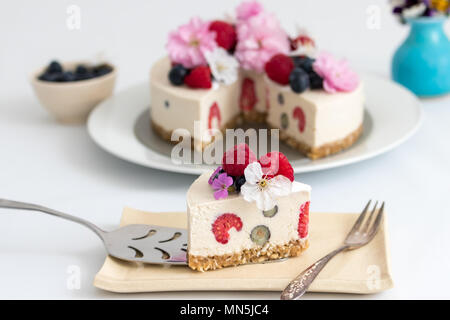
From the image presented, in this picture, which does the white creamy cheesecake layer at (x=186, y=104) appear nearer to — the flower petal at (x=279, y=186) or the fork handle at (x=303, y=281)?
the flower petal at (x=279, y=186)

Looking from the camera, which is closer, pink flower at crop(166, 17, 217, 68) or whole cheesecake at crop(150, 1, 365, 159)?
whole cheesecake at crop(150, 1, 365, 159)

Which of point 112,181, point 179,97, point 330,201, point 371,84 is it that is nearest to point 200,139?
point 179,97

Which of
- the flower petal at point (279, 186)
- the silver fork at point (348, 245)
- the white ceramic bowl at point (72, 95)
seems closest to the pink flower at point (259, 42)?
the white ceramic bowl at point (72, 95)

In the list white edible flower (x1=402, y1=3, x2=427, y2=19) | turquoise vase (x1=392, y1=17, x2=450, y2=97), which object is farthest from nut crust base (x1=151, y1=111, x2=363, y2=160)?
white edible flower (x1=402, y1=3, x2=427, y2=19)

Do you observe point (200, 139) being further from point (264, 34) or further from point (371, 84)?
point (371, 84)

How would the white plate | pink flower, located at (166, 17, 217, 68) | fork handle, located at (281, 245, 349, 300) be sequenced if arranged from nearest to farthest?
fork handle, located at (281, 245, 349, 300)
the white plate
pink flower, located at (166, 17, 217, 68)

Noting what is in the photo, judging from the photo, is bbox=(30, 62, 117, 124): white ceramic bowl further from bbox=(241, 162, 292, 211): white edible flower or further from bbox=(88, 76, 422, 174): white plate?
bbox=(241, 162, 292, 211): white edible flower
